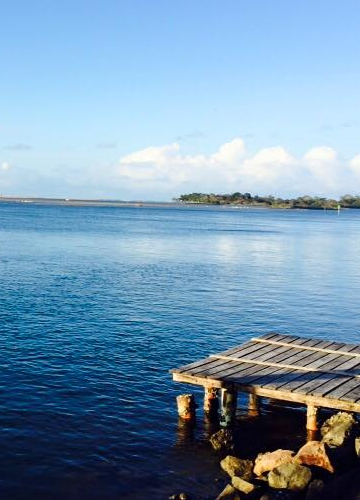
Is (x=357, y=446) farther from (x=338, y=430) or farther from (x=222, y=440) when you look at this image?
(x=222, y=440)

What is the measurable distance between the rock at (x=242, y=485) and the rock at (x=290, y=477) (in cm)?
60

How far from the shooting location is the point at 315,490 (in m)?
16.4

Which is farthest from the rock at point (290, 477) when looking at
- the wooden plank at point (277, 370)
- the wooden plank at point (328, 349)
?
the wooden plank at point (328, 349)

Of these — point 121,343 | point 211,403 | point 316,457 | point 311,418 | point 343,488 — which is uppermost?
point 121,343

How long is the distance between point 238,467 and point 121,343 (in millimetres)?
14730

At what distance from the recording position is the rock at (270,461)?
58.1 ft

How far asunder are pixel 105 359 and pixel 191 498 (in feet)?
42.1

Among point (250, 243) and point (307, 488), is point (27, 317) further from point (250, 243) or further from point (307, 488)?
point (250, 243)

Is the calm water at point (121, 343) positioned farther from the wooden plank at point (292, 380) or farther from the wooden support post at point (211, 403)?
the wooden plank at point (292, 380)

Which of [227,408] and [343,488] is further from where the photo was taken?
[227,408]

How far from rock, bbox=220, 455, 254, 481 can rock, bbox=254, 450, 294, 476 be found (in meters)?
0.24

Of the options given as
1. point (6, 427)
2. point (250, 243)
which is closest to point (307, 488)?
point (6, 427)

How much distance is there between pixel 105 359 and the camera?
29.2m

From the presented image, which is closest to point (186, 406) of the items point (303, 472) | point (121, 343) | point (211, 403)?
point (211, 403)
